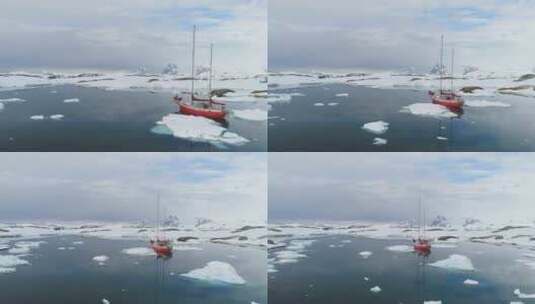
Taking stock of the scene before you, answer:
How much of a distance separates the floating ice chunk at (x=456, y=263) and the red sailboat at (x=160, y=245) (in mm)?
982

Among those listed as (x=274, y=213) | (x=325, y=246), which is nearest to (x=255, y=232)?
(x=274, y=213)

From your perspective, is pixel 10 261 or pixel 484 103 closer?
pixel 10 261

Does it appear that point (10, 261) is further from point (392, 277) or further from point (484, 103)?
point (484, 103)

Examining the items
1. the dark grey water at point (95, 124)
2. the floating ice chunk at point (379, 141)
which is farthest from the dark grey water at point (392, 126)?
the dark grey water at point (95, 124)

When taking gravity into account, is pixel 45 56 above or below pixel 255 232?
above

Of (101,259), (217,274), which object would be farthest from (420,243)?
(101,259)

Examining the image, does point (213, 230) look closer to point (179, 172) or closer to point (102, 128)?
point (179, 172)

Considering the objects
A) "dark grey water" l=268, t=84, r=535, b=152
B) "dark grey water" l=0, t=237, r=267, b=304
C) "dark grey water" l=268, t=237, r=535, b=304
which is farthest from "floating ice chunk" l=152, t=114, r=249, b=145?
"dark grey water" l=268, t=237, r=535, b=304

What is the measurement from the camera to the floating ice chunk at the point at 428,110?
2.67 m

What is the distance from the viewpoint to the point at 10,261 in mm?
2592

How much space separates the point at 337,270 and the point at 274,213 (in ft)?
1.04

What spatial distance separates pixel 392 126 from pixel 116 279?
118 centimetres

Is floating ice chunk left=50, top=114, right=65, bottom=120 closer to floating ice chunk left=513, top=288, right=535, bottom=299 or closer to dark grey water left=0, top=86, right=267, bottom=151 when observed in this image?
dark grey water left=0, top=86, right=267, bottom=151

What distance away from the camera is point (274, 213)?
2.64 meters
